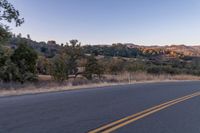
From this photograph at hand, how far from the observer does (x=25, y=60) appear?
33031mm

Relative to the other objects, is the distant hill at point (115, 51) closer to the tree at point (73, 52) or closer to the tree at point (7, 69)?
the tree at point (73, 52)

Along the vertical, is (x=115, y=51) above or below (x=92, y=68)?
above

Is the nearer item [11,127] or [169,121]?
[11,127]

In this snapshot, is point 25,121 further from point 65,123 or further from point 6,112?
point 6,112

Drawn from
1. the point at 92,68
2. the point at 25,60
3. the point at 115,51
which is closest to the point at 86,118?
the point at 25,60

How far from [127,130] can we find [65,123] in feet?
5.12

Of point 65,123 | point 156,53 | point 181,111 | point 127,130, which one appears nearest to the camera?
point 127,130

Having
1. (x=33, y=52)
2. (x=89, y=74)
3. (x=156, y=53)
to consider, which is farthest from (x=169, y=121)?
(x=156, y=53)

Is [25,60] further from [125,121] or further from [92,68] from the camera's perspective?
[125,121]

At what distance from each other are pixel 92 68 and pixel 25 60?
10840 millimetres

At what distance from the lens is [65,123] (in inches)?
289

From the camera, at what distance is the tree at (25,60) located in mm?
31766

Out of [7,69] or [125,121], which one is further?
[7,69]

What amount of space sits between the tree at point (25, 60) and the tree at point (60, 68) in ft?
10.5
